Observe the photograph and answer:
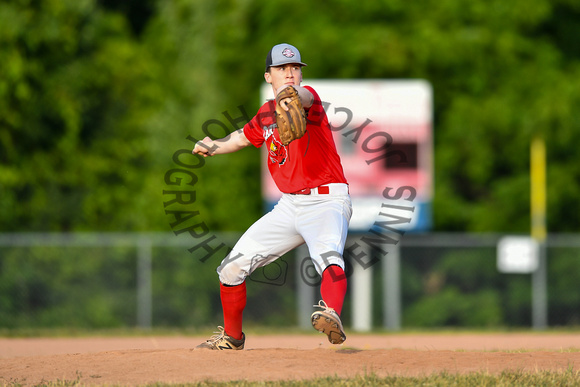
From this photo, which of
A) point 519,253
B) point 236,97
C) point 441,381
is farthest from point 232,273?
point 236,97

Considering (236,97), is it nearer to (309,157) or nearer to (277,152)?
(277,152)

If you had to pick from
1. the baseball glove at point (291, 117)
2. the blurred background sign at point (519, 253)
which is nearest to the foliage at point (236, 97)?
the blurred background sign at point (519, 253)

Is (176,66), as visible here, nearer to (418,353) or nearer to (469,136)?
(469,136)

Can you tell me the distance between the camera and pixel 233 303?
6.54 meters

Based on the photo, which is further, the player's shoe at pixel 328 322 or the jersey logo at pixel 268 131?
the jersey logo at pixel 268 131

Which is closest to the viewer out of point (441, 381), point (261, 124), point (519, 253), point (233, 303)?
point (441, 381)

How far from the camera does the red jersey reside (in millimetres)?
6109

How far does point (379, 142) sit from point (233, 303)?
8771 mm

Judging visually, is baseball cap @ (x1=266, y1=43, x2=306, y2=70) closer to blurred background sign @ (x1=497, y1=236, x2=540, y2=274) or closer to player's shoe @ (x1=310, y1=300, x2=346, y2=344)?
player's shoe @ (x1=310, y1=300, x2=346, y2=344)

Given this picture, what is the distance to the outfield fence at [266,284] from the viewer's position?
15.1 meters

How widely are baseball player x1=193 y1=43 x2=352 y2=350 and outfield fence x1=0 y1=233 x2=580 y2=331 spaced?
8.65 meters

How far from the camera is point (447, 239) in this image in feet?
53.5

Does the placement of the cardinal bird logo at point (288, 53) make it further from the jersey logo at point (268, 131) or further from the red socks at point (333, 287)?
the red socks at point (333, 287)

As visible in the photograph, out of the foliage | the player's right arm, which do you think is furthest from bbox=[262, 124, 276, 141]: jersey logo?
the foliage
